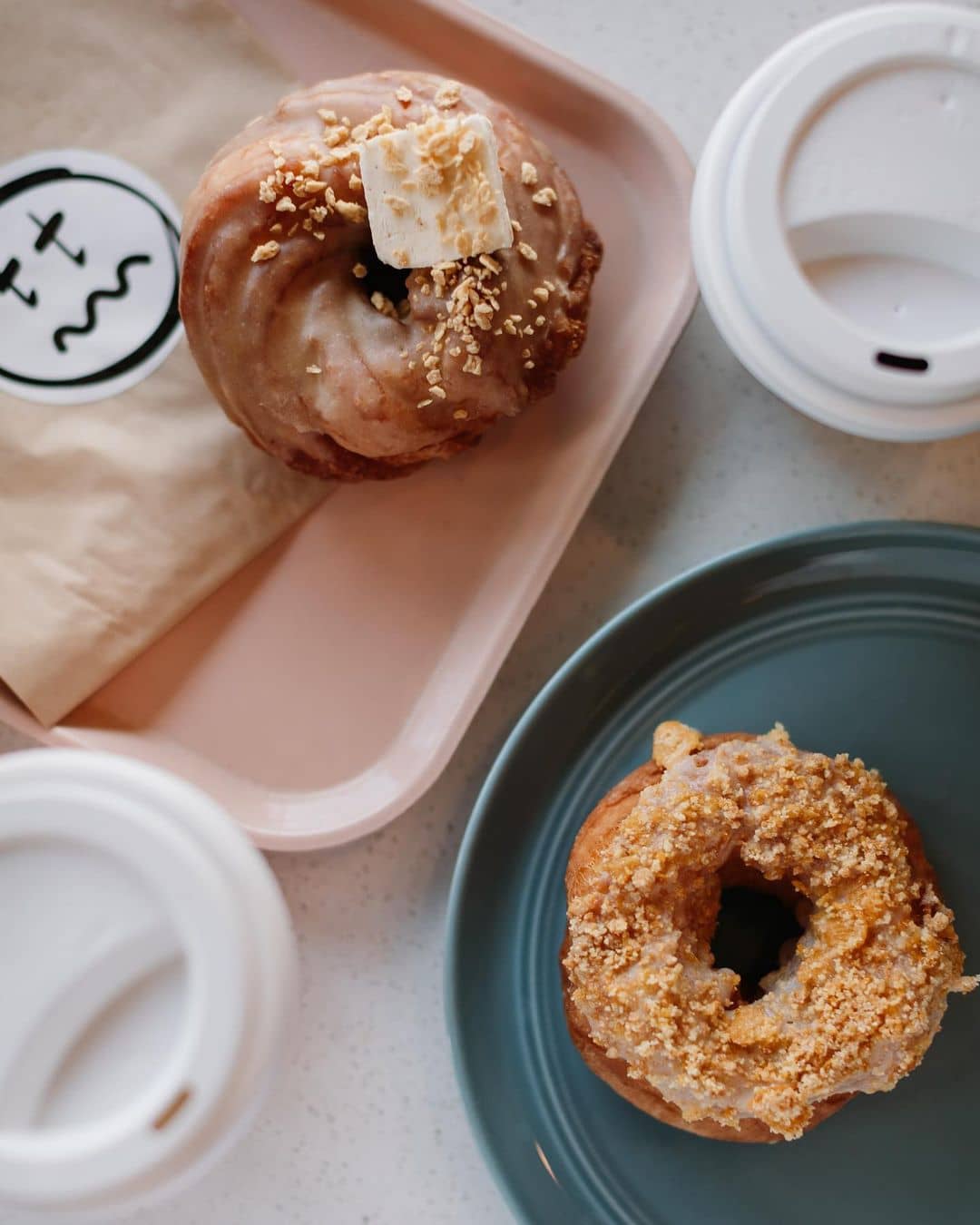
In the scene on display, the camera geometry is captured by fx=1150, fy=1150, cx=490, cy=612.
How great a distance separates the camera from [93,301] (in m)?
1.03

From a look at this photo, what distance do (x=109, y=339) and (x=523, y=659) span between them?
48 cm

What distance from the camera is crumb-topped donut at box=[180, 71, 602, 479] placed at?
0.90 meters

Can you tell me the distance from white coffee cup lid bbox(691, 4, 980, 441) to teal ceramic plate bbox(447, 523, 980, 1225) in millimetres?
179

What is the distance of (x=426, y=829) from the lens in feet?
3.63

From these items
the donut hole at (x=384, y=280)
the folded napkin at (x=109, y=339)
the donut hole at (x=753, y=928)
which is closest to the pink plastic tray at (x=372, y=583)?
the folded napkin at (x=109, y=339)

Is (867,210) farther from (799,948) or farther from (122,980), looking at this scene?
(122,980)

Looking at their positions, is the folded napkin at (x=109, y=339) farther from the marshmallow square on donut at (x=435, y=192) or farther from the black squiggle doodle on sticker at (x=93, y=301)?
the marshmallow square on donut at (x=435, y=192)

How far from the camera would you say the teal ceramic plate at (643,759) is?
102cm

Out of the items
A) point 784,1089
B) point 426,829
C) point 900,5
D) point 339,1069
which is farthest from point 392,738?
point 900,5

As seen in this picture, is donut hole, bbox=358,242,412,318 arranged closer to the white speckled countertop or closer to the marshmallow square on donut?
the marshmallow square on donut

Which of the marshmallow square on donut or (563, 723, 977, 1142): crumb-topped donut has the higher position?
the marshmallow square on donut

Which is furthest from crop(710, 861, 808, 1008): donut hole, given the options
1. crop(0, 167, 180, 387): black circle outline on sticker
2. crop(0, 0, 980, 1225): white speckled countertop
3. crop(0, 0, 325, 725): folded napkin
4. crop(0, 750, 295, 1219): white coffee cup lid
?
crop(0, 167, 180, 387): black circle outline on sticker

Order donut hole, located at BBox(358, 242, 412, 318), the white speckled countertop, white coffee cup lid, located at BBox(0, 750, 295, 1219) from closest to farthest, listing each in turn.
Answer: white coffee cup lid, located at BBox(0, 750, 295, 1219), donut hole, located at BBox(358, 242, 412, 318), the white speckled countertop

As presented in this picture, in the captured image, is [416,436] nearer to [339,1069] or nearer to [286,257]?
[286,257]
